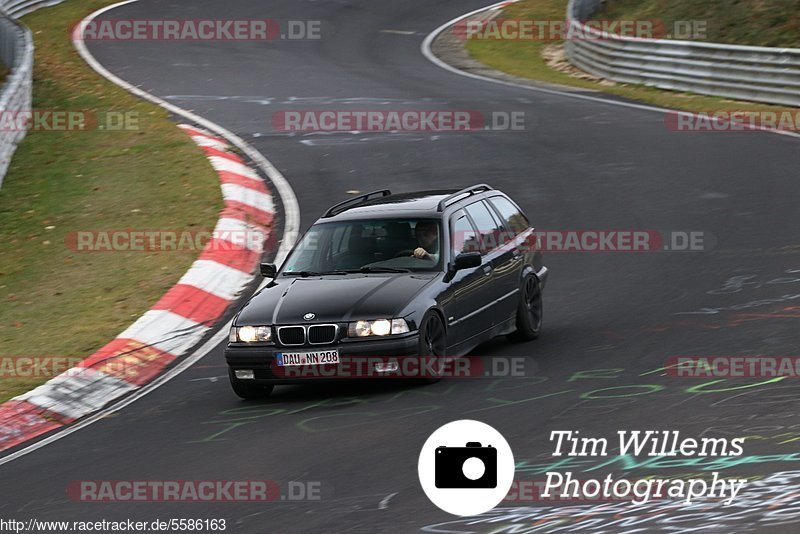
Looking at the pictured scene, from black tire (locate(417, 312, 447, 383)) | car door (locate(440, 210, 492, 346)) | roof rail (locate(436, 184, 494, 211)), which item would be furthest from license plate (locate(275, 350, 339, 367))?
roof rail (locate(436, 184, 494, 211))

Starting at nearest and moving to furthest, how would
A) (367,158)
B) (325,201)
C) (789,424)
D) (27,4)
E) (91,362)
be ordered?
1. (789,424)
2. (91,362)
3. (325,201)
4. (367,158)
5. (27,4)

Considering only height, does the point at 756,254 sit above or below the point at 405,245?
below

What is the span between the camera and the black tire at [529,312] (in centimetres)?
1134

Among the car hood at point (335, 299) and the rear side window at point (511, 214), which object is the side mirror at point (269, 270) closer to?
the car hood at point (335, 299)

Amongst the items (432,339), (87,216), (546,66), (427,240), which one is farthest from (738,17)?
(432,339)

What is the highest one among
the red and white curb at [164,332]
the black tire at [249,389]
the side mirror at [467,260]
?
the side mirror at [467,260]

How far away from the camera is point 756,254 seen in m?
13.5

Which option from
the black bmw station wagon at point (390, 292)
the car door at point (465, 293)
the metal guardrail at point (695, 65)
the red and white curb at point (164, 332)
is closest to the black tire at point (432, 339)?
the black bmw station wagon at point (390, 292)

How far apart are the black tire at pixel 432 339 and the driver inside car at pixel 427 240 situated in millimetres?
730

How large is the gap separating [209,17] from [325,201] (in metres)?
21.8

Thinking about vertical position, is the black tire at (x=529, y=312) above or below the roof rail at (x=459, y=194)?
below

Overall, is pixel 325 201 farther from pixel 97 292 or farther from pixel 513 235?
pixel 513 235

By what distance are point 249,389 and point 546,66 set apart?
888 inches

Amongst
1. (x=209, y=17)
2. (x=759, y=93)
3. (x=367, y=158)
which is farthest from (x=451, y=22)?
(x=367, y=158)
